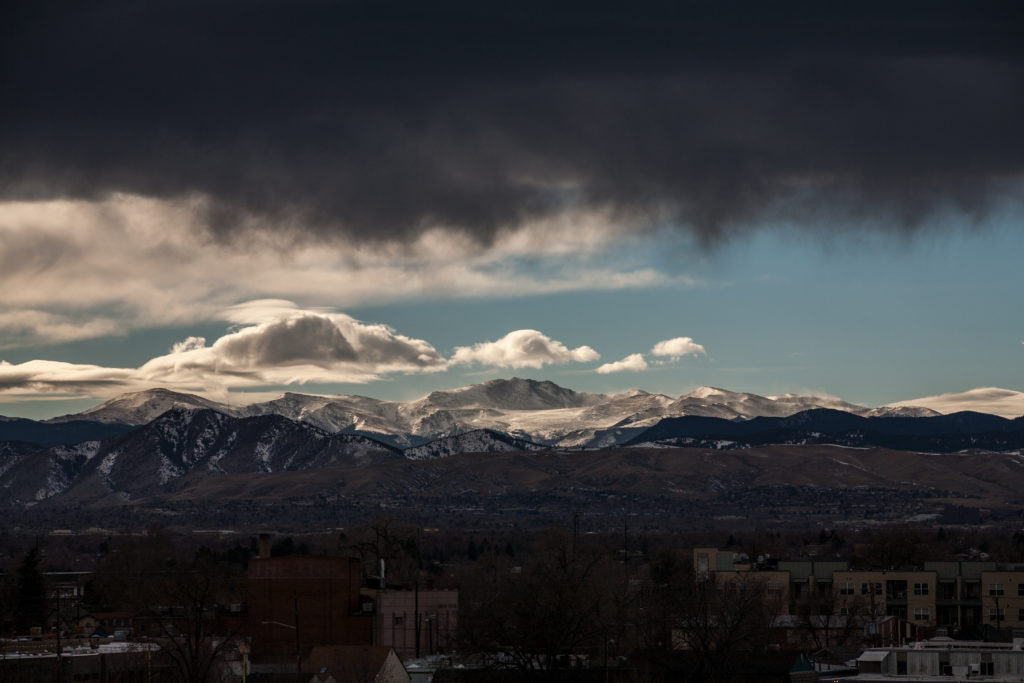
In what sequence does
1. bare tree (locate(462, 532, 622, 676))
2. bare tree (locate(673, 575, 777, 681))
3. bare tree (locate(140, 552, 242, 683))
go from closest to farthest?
bare tree (locate(140, 552, 242, 683)) → bare tree (locate(673, 575, 777, 681)) → bare tree (locate(462, 532, 622, 676))

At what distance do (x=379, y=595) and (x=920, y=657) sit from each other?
222 ft

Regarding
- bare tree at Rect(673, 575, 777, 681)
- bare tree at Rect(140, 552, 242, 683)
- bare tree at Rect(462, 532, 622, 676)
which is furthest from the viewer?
bare tree at Rect(462, 532, 622, 676)

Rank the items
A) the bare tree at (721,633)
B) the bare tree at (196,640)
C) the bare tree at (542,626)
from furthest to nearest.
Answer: the bare tree at (542,626), the bare tree at (721,633), the bare tree at (196,640)

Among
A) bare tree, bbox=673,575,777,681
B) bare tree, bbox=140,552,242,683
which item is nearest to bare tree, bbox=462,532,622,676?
bare tree, bbox=673,575,777,681

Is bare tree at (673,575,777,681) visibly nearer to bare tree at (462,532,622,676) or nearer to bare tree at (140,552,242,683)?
bare tree at (462,532,622,676)

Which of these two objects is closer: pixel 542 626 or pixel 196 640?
pixel 196 640

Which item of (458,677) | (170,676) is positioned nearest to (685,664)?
(458,677)

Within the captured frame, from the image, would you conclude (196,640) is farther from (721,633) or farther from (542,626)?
(721,633)

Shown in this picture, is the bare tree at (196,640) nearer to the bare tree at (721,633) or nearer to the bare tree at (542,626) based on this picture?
the bare tree at (542,626)

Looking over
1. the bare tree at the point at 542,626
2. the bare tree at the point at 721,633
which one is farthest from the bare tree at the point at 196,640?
the bare tree at the point at 721,633

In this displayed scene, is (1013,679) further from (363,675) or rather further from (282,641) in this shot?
(282,641)

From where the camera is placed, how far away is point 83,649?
146 m

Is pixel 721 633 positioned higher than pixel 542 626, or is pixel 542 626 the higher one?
pixel 542 626

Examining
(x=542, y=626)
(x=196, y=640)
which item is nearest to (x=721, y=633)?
(x=542, y=626)
